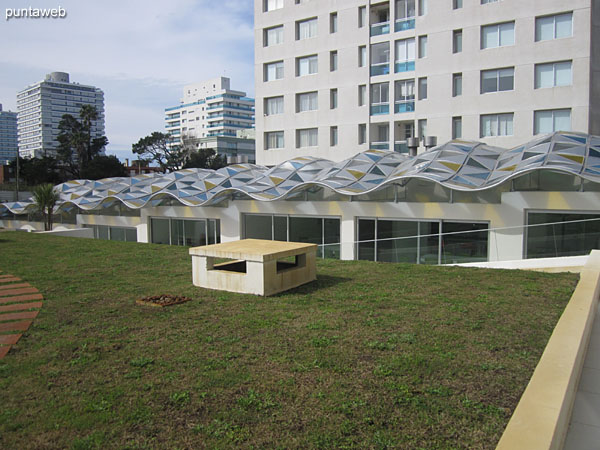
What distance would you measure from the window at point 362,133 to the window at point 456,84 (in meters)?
5.93

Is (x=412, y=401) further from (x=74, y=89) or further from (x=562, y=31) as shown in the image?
(x=74, y=89)

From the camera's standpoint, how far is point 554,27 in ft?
81.9

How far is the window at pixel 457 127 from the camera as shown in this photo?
92.2 ft

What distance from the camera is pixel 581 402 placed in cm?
473

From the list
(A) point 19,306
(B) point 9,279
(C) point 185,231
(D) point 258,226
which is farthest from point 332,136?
(A) point 19,306

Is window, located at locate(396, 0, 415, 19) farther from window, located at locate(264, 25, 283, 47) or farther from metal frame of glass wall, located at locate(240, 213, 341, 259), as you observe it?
metal frame of glass wall, located at locate(240, 213, 341, 259)

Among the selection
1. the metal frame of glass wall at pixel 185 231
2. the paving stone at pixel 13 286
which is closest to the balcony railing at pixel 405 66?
the metal frame of glass wall at pixel 185 231

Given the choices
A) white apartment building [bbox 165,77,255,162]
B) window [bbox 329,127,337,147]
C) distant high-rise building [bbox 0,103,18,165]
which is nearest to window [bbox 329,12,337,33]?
window [bbox 329,127,337,147]

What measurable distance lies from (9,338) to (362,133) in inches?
1089

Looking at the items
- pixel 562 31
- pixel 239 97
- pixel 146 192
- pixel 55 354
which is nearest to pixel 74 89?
pixel 239 97

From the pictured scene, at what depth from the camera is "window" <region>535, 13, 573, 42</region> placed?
2467cm

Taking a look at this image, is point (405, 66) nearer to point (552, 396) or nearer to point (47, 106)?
point (552, 396)

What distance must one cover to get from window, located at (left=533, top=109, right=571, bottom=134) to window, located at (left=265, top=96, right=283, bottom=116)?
16.8 meters

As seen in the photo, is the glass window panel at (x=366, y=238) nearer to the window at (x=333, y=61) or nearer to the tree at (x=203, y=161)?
the window at (x=333, y=61)
